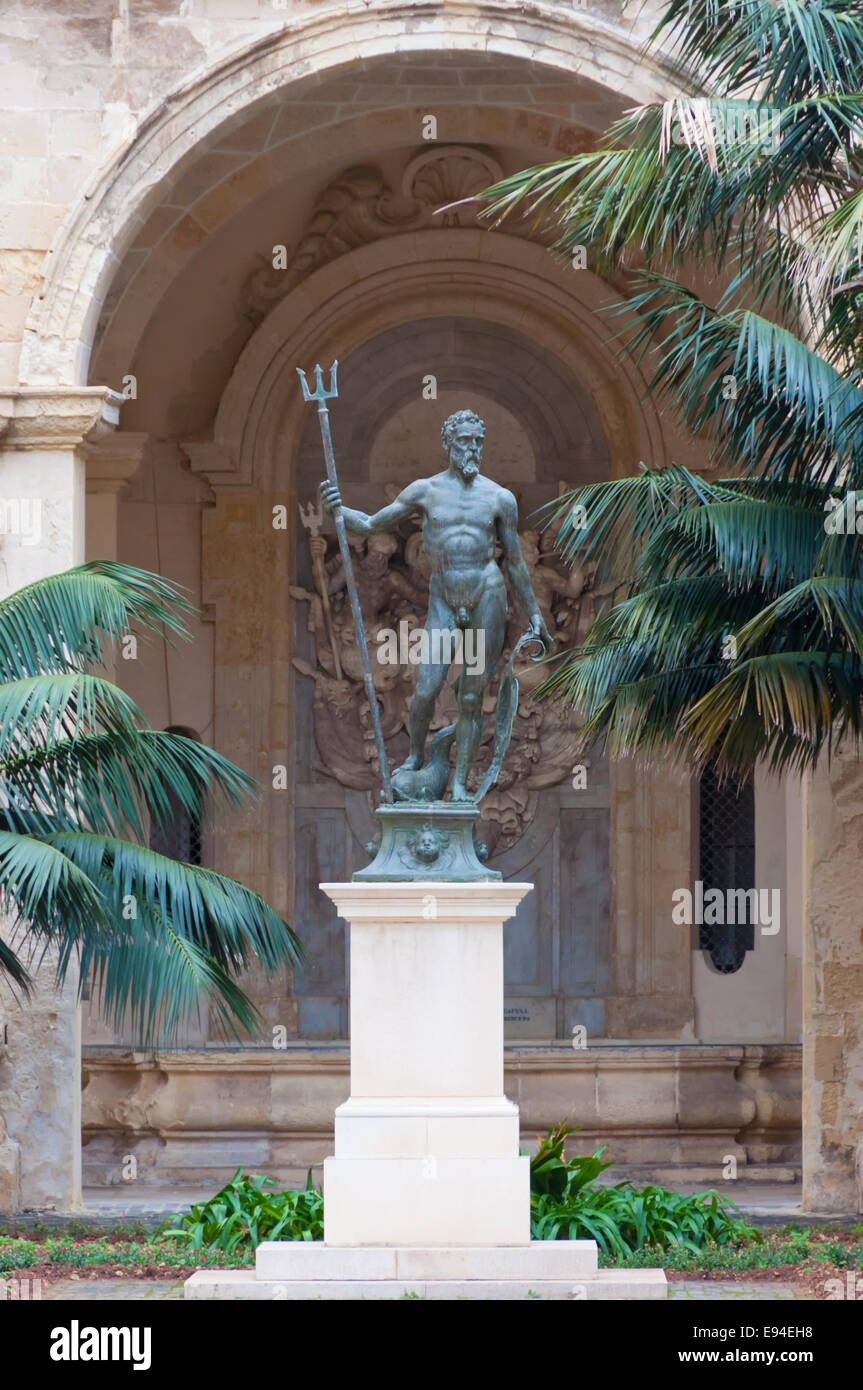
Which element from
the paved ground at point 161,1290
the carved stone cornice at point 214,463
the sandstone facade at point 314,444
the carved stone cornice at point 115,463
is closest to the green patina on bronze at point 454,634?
the paved ground at point 161,1290

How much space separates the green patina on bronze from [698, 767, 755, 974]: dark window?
6.21 meters

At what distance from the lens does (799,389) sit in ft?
34.4

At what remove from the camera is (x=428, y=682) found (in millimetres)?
10625

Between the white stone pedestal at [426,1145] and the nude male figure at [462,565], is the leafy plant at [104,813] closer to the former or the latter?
the white stone pedestal at [426,1145]

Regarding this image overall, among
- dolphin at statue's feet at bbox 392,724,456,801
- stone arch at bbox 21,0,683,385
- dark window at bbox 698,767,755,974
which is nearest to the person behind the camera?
dolphin at statue's feet at bbox 392,724,456,801

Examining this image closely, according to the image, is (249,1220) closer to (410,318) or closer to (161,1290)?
(161,1290)

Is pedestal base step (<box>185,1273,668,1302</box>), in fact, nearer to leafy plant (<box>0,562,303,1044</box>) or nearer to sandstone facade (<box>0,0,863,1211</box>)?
leafy plant (<box>0,562,303,1044</box>)

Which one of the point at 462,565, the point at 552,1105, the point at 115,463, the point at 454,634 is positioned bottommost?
the point at 552,1105

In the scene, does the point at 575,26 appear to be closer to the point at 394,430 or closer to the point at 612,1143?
the point at 394,430

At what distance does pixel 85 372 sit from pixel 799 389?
513 cm

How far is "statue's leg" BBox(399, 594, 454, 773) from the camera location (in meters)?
10.6

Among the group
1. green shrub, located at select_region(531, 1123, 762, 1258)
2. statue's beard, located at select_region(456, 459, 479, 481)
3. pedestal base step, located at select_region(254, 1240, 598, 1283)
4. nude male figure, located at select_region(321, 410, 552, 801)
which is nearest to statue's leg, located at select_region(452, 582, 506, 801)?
nude male figure, located at select_region(321, 410, 552, 801)

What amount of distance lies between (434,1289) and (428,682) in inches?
120

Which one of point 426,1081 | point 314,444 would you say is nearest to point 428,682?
point 426,1081
